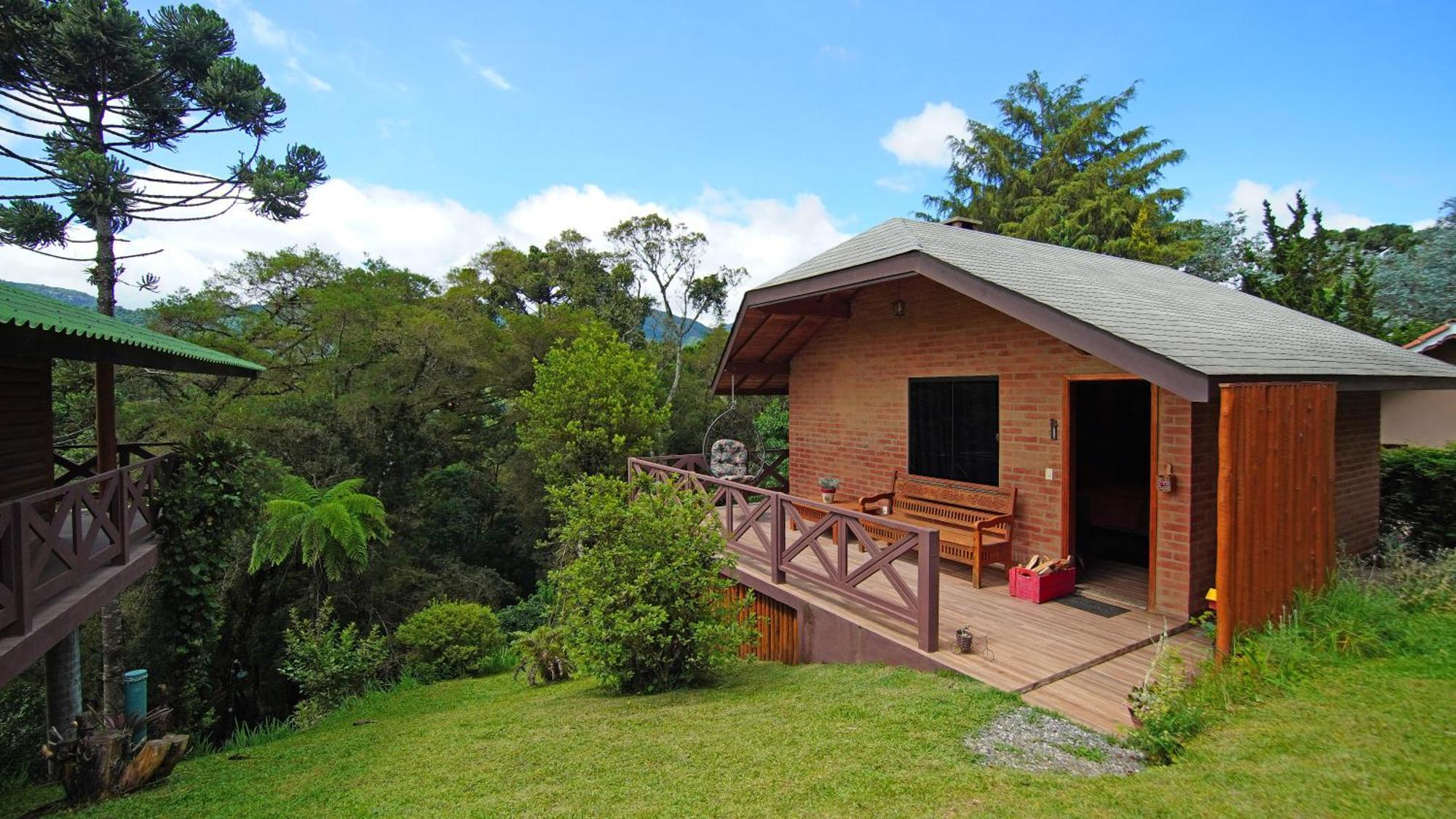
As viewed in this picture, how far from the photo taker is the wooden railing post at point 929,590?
16.9 ft

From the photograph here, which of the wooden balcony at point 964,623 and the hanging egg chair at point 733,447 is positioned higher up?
the hanging egg chair at point 733,447

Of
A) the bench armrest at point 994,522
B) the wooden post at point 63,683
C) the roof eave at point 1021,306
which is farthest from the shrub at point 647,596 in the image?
the wooden post at point 63,683

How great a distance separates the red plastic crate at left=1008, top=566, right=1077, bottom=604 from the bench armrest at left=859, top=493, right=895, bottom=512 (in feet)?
7.12

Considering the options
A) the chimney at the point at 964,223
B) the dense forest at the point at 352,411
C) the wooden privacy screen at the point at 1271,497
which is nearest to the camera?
the wooden privacy screen at the point at 1271,497

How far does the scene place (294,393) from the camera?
15.6 metres

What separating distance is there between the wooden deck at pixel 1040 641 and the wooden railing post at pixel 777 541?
0.18 m

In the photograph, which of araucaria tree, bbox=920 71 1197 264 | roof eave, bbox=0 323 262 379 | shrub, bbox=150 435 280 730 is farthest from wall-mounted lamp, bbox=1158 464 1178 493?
araucaria tree, bbox=920 71 1197 264

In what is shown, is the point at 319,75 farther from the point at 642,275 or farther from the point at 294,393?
the point at 642,275

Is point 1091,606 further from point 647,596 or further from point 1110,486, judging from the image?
point 647,596

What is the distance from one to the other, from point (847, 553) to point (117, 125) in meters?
18.1

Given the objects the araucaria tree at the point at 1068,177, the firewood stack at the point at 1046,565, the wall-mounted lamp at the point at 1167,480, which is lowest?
the firewood stack at the point at 1046,565

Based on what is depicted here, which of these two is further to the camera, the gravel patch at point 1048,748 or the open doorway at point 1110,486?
the open doorway at point 1110,486

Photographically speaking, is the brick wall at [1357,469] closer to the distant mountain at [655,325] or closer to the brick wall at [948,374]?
the brick wall at [948,374]

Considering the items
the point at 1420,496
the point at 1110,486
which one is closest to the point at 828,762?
the point at 1110,486
